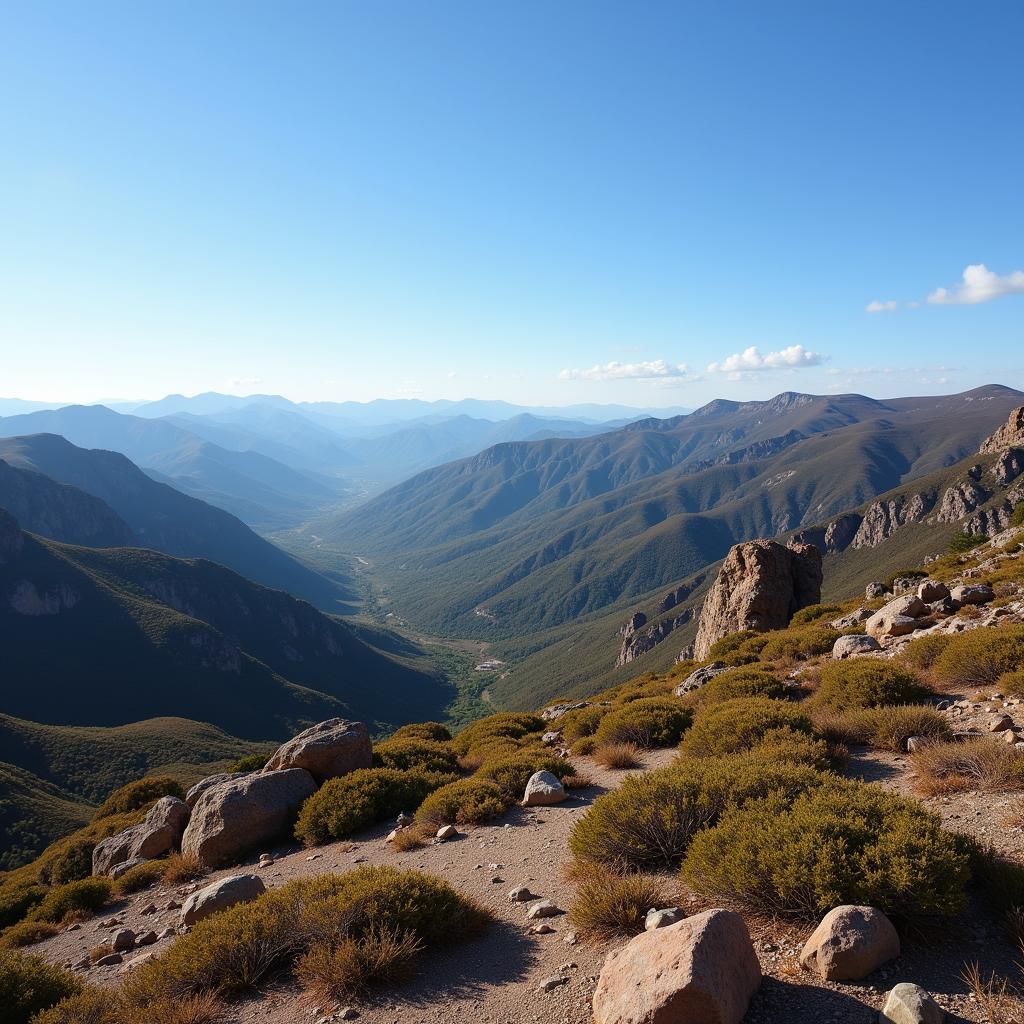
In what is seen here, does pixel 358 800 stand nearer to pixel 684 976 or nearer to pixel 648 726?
pixel 648 726

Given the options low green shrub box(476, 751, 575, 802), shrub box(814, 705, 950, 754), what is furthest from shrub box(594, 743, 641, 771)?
shrub box(814, 705, 950, 754)

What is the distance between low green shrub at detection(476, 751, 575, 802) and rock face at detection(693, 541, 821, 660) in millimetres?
27264

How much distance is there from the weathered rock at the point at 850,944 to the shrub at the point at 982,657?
11228mm

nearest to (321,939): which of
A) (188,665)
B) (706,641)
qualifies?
(706,641)

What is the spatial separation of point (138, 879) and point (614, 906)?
14.5 meters

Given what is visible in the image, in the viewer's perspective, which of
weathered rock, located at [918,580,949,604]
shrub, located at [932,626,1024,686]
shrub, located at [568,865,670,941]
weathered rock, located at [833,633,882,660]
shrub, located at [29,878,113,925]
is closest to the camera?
shrub, located at [568,865,670,941]

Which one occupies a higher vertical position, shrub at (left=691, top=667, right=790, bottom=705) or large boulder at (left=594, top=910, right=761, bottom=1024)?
large boulder at (left=594, top=910, right=761, bottom=1024)

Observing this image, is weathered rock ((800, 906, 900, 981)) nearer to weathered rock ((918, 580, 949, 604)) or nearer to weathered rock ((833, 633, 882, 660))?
weathered rock ((833, 633, 882, 660))

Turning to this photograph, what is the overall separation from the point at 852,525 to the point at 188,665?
670 ft

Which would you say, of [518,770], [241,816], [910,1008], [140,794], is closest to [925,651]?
[518,770]

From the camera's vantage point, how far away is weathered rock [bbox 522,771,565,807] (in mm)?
13531

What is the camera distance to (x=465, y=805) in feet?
44.5

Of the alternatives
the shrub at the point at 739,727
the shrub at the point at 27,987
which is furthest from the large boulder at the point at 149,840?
the shrub at the point at 739,727

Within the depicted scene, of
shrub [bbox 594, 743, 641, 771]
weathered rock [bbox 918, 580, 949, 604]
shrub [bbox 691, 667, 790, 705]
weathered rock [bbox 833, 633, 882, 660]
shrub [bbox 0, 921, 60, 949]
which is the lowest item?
shrub [bbox 0, 921, 60, 949]
